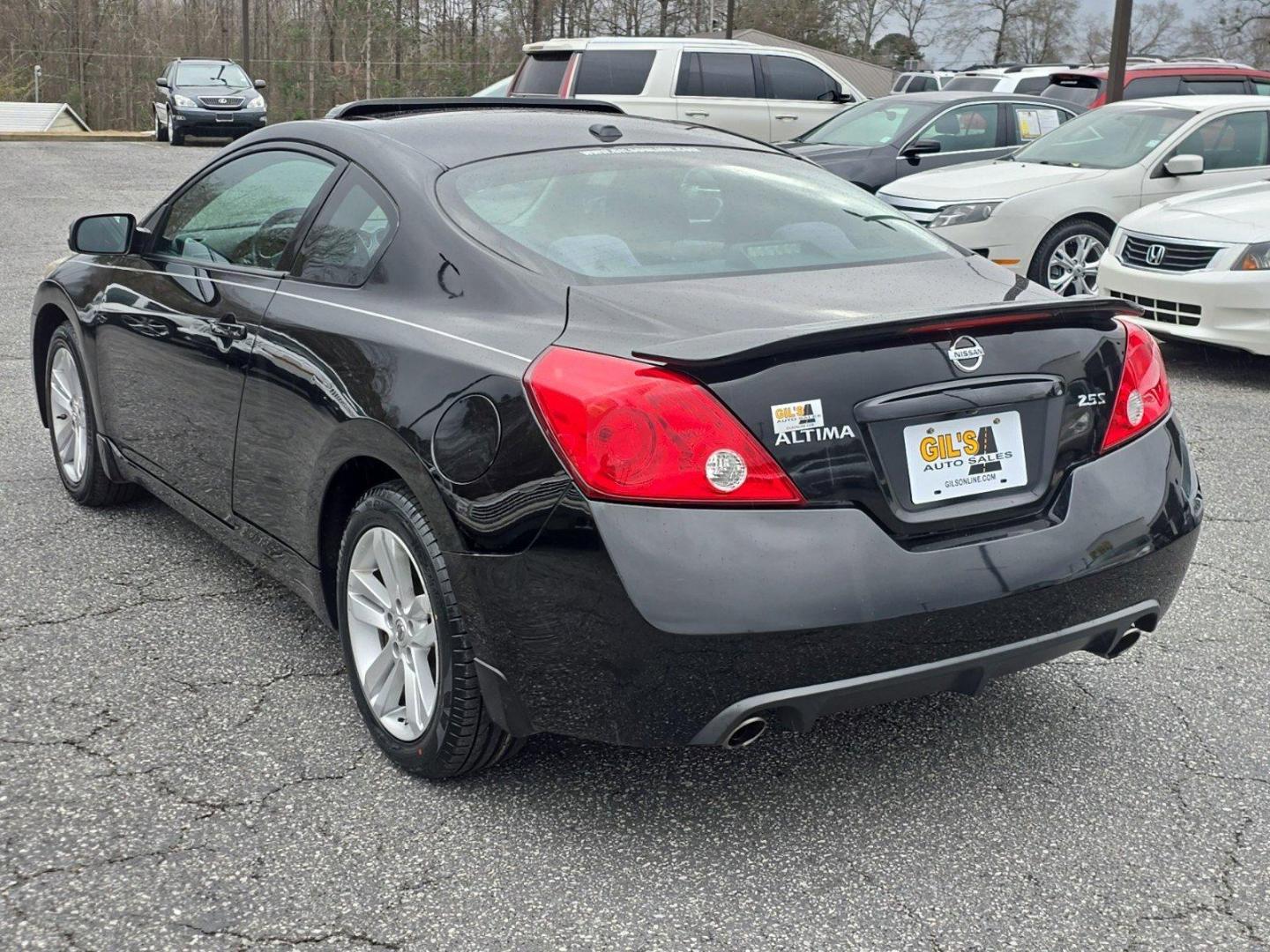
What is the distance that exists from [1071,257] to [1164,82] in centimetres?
862

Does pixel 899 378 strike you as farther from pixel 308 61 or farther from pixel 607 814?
pixel 308 61

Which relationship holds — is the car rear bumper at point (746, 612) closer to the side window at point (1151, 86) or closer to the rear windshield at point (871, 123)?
the rear windshield at point (871, 123)

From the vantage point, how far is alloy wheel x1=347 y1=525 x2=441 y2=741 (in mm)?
3084

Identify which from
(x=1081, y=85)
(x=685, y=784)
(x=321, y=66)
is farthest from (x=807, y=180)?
(x=321, y=66)

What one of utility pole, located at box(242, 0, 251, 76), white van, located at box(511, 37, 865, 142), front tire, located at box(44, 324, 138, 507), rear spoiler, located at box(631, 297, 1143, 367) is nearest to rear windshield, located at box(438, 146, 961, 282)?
rear spoiler, located at box(631, 297, 1143, 367)

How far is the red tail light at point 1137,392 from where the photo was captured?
3032 millimetres

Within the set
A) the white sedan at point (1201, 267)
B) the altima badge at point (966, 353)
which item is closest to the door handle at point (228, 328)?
the altima badge at point (966, 353)

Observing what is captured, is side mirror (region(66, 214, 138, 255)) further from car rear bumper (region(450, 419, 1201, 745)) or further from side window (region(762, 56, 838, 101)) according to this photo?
side window (region(762, 56, 838, 101))

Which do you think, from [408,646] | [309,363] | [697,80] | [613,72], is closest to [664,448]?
[408,646]

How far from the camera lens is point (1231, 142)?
10.2 metres

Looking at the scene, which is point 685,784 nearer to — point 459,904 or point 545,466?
point 459,904

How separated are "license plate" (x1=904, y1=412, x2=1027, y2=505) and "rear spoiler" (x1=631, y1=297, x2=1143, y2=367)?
20 centimetres

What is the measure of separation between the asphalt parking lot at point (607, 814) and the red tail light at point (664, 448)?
0.81m

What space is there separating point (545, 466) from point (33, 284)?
9.40 meters
